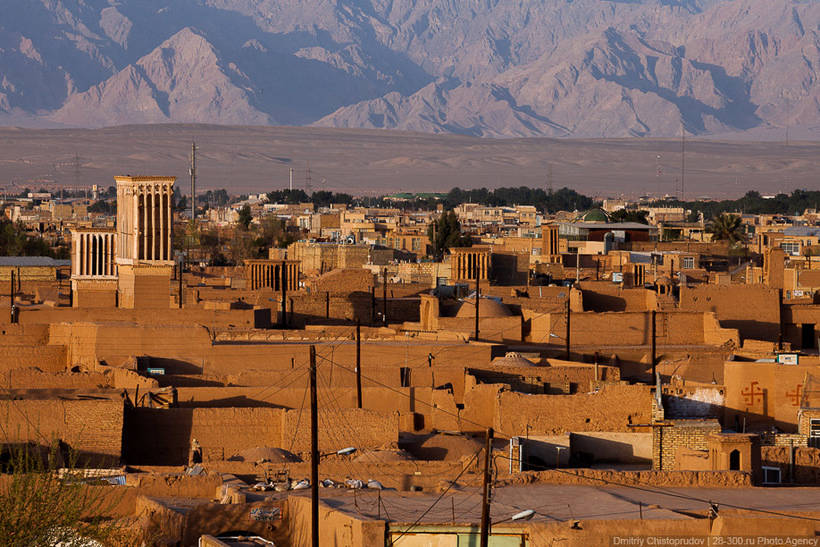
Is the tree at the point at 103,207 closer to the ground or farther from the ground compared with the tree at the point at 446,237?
farther from the ground

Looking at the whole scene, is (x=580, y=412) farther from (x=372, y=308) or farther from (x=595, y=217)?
(x=595, y=217)

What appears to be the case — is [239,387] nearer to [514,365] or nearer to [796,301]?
[514,365]

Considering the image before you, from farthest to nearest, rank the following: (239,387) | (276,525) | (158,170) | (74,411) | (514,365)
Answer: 1. (158,170)
2. (514,365)
3. (239,387)
4. (74,411)
5. (276,525)

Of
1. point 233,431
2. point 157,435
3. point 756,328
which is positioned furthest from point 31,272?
point 233,431

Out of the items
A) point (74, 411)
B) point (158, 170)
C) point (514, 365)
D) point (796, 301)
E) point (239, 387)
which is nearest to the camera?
point (74, 411)

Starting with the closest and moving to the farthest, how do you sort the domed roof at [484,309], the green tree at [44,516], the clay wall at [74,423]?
the green tree at [44,516]
the clay wall at [74,423]
the domed roof at [484,309]

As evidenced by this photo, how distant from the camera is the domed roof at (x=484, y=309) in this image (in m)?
31.6

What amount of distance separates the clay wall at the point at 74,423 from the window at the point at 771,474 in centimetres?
711

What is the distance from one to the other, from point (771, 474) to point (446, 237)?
48282 mm

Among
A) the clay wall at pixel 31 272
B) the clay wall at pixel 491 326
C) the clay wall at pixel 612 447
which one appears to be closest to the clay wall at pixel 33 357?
the clay wall at pixel 491 326

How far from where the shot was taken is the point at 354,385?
2430 cm

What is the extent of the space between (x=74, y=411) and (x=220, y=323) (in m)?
9.75

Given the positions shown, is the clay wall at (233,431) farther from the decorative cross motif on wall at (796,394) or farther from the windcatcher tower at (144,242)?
the windcatcher tower at (144,242)

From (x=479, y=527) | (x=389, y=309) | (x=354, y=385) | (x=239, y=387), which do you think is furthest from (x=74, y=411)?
(x=389, y=309)
